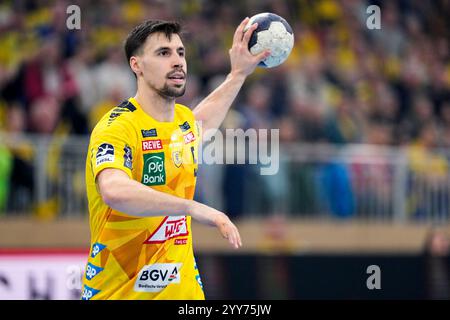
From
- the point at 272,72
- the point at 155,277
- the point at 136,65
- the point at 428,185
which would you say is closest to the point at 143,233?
the point at 155,277

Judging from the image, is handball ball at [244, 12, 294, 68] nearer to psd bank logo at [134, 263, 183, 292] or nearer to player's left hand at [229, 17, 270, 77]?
→ player's left hand at [229, 17, 270, 77]

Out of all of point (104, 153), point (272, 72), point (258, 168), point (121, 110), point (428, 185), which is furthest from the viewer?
point (272, 72)

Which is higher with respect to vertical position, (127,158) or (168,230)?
(127,158)

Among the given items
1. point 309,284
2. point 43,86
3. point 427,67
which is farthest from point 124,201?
point 427,67

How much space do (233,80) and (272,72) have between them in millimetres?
8566

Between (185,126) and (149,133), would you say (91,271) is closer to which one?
(149,133)

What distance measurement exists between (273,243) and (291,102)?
8.15 ft

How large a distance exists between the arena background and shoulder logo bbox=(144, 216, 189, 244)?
4197mm

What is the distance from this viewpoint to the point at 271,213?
14711mm

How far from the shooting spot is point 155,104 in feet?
22.0

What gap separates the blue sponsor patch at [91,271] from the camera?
662 cm

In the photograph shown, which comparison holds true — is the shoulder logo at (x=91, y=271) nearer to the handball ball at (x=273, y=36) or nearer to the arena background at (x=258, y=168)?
the handball ball at (x=273, y=36)

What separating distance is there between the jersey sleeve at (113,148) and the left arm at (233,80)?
116 cm

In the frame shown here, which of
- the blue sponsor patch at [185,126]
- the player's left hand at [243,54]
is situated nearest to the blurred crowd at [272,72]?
the player's left hand at [243,54]
